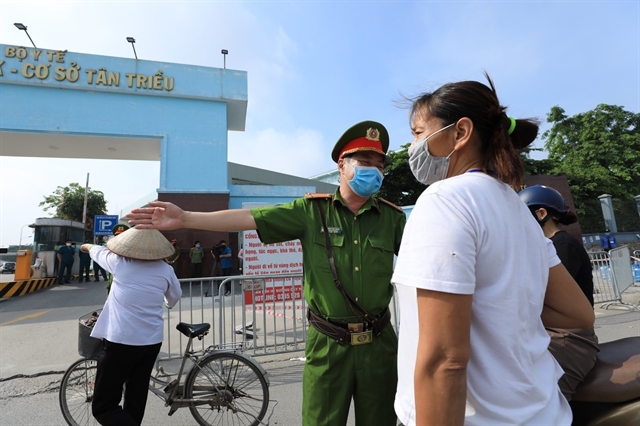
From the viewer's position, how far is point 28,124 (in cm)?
1261

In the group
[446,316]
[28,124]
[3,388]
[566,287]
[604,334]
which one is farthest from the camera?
[28,124]

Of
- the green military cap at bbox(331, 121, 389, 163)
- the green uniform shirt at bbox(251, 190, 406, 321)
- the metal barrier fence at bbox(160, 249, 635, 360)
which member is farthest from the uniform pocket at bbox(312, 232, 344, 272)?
the metal barrier fence at bbox(160, 249, 635, 360)

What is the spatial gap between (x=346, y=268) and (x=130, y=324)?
1918 mm

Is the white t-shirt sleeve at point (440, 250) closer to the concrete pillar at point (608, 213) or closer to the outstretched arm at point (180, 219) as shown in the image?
the outstretched arm at point (180, 219)

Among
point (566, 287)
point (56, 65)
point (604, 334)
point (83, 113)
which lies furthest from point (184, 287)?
point (56, 65)

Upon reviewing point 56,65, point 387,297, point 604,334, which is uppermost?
point 56,65

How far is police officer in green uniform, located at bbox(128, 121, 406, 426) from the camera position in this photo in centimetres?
170

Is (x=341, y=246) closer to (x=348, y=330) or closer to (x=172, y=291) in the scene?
(x=348, y=330)

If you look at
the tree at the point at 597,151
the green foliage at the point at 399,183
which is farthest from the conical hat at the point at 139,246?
the tree at the point at 597,151

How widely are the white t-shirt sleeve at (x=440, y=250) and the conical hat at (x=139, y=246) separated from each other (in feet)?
8.40

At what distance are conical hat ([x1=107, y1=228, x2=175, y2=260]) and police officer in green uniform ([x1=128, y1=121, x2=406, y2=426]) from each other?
4.65 feet

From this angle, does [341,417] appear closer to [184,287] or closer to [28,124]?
[184,287]

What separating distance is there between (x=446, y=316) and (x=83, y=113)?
Result: 1557 cm

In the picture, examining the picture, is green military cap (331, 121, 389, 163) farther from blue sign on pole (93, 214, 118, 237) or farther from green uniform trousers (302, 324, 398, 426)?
blue sign on pole (93, 214, 118, 237)
